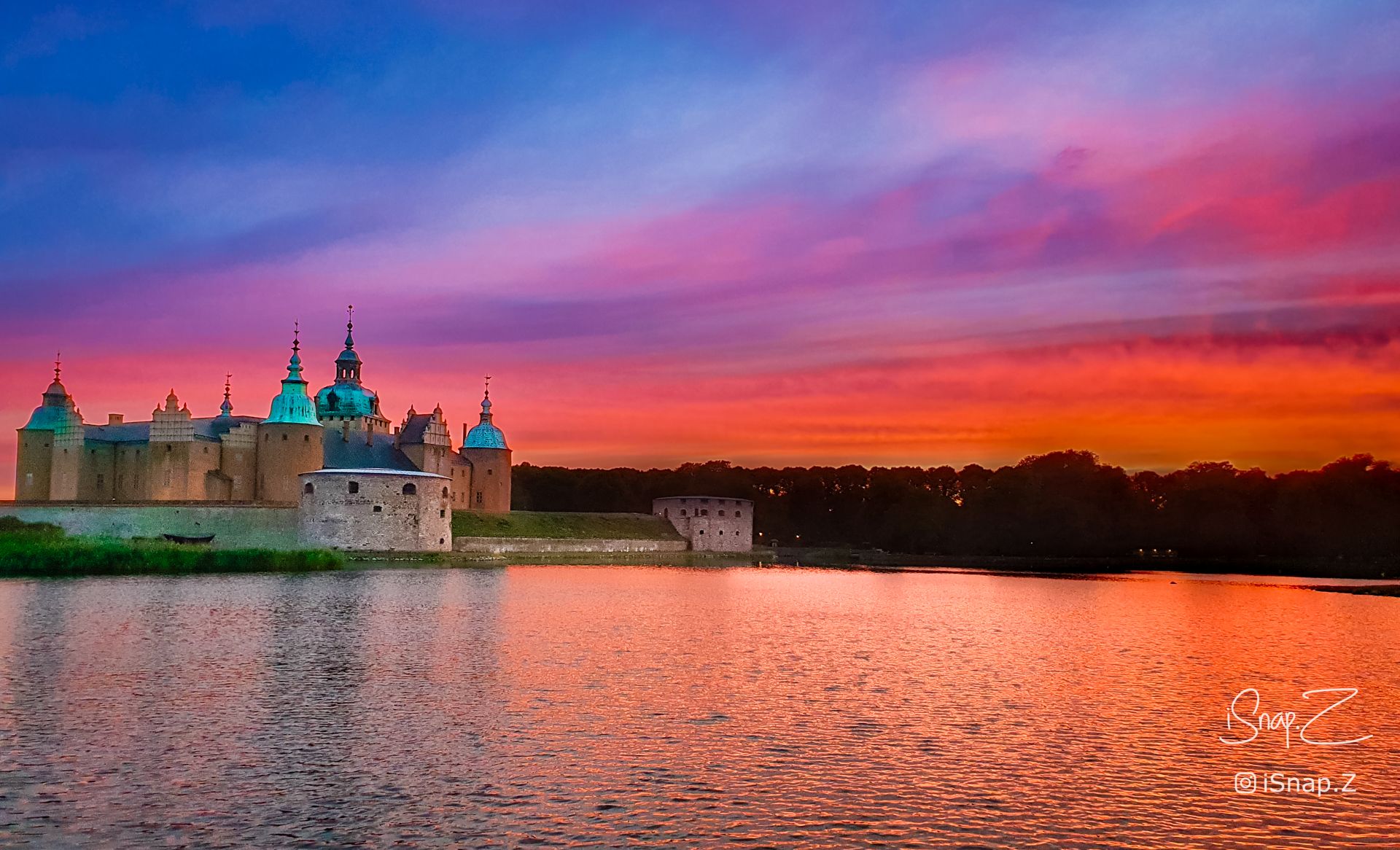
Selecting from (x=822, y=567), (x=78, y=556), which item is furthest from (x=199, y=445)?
(x=822, y=567)

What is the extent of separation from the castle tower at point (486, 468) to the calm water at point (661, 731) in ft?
121

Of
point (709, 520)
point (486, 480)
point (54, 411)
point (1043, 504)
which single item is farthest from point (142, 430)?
point (1043, 504)

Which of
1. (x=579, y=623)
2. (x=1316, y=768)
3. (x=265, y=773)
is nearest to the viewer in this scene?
(x=265, y=773)

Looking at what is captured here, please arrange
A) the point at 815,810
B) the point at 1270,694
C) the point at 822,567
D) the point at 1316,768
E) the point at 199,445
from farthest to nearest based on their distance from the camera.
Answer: the point at 822,567 < the point at 199,445 < the point at 1270,694 < the point at 1316,768 < the point at 815,810

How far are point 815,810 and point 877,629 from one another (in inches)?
609

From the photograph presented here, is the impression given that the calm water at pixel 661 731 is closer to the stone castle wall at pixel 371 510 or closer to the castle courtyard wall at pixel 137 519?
the castle courtyard wall at pixel 137 519

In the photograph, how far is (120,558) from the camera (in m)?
38.0

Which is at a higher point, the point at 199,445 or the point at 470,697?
the point at 199,445

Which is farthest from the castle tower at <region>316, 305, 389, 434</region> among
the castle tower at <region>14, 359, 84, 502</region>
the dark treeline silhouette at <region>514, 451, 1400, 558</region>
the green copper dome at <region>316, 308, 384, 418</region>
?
the dark treeline silhouette at <region>514, 451, 1400, 558</region>

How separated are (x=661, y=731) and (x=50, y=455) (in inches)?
1952

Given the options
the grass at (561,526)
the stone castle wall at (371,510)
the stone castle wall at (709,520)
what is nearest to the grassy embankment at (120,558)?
the stone castle wall at (371,510)

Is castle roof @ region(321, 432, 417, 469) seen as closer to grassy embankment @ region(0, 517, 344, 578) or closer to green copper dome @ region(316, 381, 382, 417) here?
green copper dome @ region(316, 381, 382, 417)

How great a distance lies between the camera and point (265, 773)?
9.92m

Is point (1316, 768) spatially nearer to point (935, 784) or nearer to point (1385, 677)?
point (935, 784)
